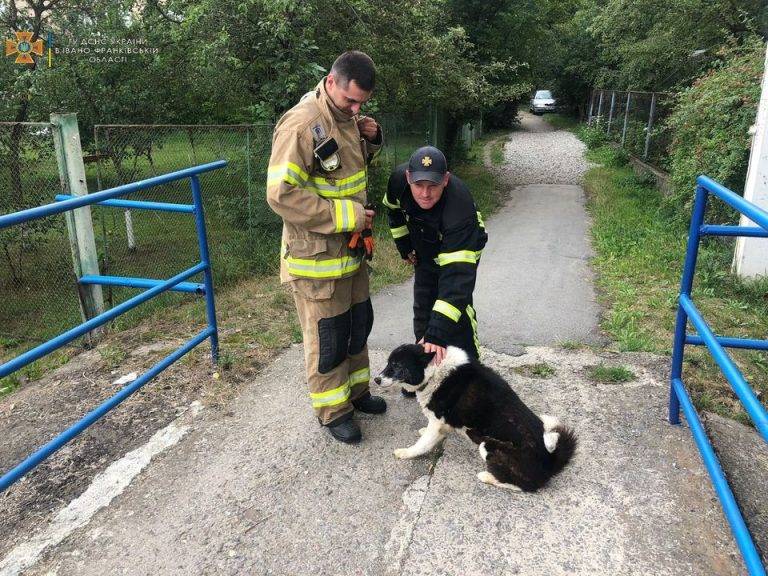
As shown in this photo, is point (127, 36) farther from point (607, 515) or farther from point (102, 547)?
point (607, 515)

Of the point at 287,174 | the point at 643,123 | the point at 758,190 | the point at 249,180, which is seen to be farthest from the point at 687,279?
the point at 643,123

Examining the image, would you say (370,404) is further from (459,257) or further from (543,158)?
(543,158)

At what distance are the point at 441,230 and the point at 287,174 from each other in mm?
970

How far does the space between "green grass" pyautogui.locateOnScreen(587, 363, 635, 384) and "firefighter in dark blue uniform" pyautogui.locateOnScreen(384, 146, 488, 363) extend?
102 cm

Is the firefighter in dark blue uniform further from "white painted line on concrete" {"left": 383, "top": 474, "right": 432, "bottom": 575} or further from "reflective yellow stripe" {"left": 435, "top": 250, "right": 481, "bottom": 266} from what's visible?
"white painted line on concrete" {"left": 383, "top": 474, "right": 432, "bottom": 575}

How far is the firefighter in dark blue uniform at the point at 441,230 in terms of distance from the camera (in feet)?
9.80

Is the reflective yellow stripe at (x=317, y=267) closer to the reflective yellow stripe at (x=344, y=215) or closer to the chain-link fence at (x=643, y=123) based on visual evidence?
the reflective yellow stripe at (x=344, y=215)

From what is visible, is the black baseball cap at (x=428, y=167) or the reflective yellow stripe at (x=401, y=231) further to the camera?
the reflective yellow stripe at (x=401, y=231)

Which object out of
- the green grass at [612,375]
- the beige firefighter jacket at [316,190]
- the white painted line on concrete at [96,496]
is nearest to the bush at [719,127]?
the green grass at [612,375]

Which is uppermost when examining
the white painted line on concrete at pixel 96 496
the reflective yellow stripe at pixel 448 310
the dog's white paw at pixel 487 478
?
the reflective yellow stripe at pixel 448 310

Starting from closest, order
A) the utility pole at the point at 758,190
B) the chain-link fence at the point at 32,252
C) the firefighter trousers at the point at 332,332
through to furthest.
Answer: the firefighter trousers at the point at 332,332 < the chain-link fence at the point at 32,252 < the utility pole at the point at 758,190

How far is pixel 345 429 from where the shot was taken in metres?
3.24

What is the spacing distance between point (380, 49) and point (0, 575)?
805 cm

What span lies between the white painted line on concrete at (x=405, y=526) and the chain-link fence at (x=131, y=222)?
11.6 feet
